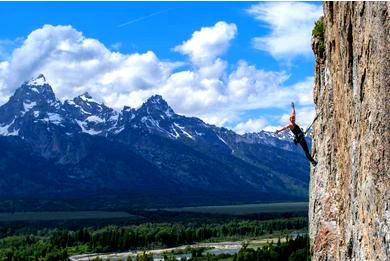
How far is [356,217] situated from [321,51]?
10.6 meters

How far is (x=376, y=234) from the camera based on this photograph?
17.0 m

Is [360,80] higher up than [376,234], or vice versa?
[360,80]

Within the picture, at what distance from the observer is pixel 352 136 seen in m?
20.6

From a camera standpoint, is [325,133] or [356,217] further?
[325,133]

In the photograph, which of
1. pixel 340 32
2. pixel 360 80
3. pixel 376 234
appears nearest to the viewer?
pixel 376 234

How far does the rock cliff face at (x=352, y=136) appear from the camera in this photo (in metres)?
16.4

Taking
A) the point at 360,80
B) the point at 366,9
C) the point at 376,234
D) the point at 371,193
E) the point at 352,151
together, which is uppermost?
the point at 366,9

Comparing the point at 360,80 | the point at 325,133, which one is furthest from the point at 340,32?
the point at 325,133

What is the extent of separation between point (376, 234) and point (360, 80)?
16.1ft

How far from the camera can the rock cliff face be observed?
16.4 meters

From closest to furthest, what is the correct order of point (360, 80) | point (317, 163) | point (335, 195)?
point (360, 80) < point (335, 195) < point (317, 163)

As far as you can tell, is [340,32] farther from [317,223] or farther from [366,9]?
[317,223]

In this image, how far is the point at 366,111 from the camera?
18.0 meters

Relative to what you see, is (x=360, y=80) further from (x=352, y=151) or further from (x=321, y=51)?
(x=321, y=51)
